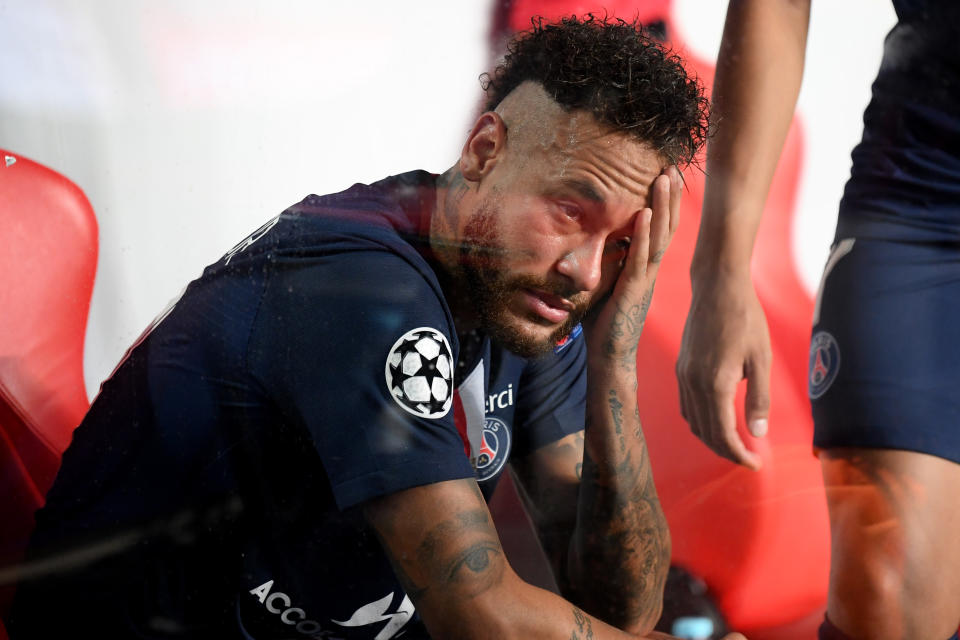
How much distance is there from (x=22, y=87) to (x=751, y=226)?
0.65 metres

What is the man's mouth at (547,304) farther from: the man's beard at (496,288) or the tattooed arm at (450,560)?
the tattooed arm at (450,560)

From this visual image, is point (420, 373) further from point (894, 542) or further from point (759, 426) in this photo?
point (894, 542)

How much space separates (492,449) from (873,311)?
0.39 meters

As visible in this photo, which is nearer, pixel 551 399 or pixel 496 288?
pixel 496 288

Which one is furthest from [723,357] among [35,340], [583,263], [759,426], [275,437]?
[35,340]

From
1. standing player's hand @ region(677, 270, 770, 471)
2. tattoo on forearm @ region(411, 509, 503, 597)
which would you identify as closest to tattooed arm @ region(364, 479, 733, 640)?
tattoo on forearm @ region(411, 509, 503, 597)

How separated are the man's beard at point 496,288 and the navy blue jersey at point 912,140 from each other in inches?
10.8

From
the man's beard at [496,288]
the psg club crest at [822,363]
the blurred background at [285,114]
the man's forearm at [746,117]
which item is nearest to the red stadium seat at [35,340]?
the blurred background at [285,114]

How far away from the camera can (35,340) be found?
757mm

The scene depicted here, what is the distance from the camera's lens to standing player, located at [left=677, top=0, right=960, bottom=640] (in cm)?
64

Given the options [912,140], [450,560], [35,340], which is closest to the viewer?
[450,560]

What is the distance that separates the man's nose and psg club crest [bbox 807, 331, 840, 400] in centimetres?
24

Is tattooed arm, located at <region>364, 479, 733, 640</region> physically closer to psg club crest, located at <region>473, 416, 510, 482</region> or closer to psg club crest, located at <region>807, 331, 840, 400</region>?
psg club crest, located at <region>473, 416, 510, 482</region>

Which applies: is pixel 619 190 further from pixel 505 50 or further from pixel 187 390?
pixel 187 390
